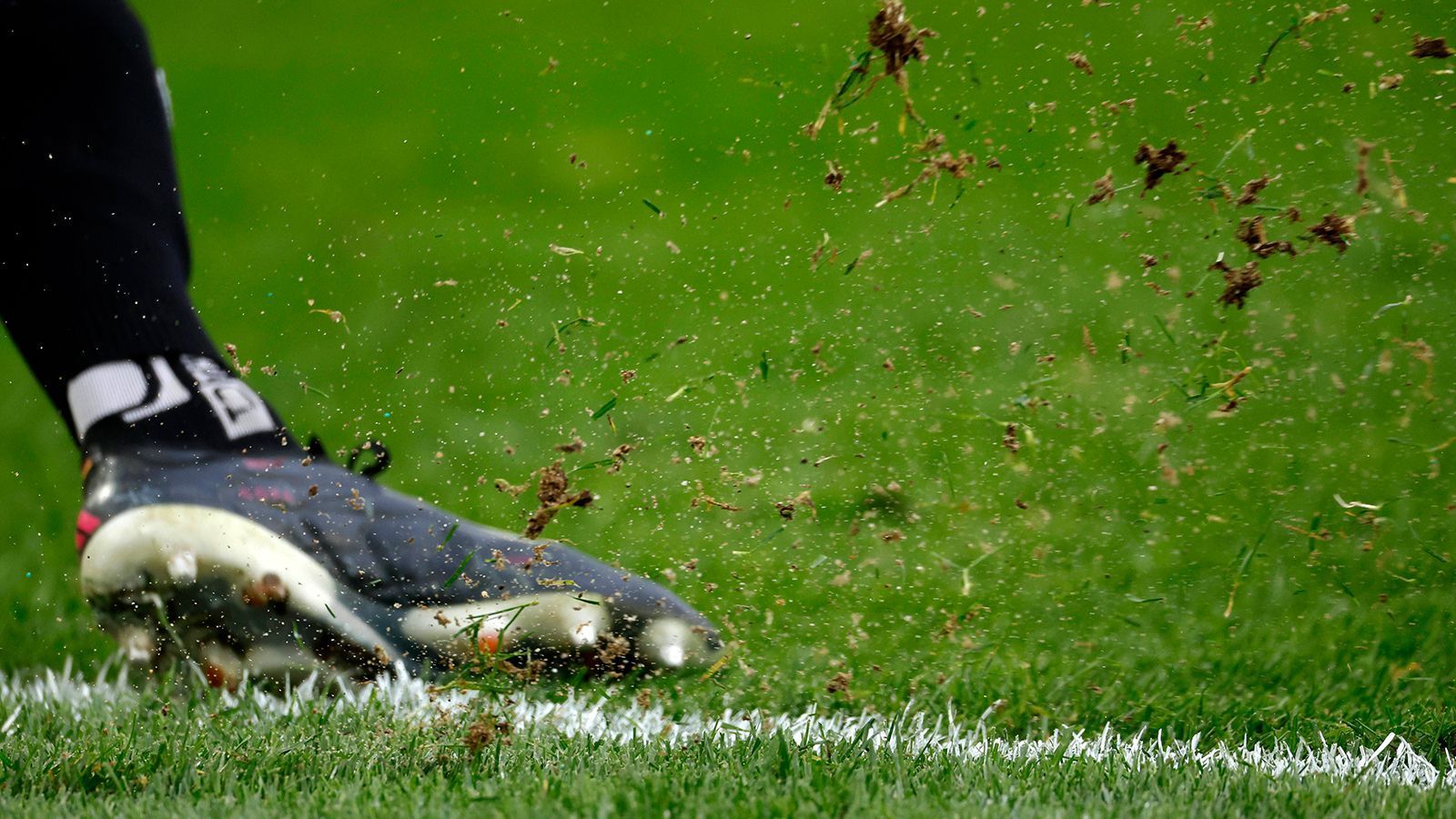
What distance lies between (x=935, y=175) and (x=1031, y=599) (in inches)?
30.1

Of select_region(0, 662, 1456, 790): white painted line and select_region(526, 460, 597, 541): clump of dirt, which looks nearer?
select_region(0, 662, 1456, 790): white painted line

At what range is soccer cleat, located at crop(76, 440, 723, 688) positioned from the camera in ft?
6.74

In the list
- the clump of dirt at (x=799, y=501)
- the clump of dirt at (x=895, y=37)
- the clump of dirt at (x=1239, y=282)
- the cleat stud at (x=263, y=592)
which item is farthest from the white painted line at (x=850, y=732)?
the clump of dirt at (x=895, y=37)

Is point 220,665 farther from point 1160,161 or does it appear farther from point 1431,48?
point 1431,48

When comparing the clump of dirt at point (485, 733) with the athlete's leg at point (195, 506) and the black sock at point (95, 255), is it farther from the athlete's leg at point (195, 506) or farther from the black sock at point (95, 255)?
the black sock at point (95, 255)

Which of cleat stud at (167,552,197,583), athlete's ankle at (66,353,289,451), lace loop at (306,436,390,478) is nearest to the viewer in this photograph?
cleat stud at (167,552,197,583)

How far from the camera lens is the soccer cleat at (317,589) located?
6.74 ft

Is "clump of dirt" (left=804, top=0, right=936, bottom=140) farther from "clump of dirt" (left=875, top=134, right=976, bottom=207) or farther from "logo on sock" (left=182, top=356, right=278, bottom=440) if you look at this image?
"logo on sock" (left=182, top=356, right=278, bottom=440)

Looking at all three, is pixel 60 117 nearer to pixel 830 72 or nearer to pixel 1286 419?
pixel 1286 419

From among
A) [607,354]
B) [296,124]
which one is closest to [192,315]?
[607,354]

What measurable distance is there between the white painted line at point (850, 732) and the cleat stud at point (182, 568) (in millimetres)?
187

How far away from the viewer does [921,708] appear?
1.97 metres

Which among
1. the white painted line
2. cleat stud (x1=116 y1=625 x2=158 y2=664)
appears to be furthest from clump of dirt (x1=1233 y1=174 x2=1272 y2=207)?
cleat stud (x1=116 y1=625 x2=158 y2=664)

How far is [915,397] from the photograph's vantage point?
10.3ft
